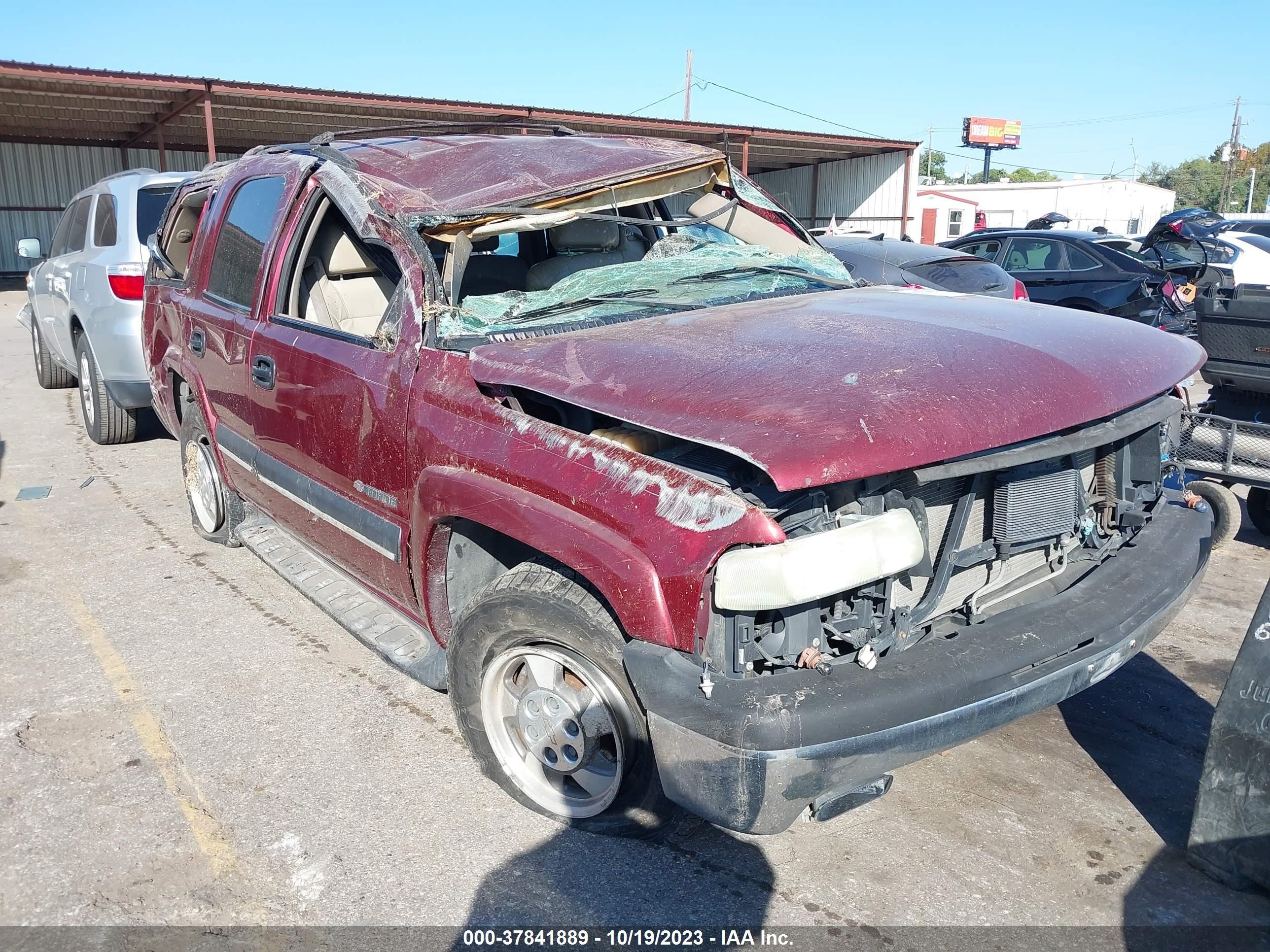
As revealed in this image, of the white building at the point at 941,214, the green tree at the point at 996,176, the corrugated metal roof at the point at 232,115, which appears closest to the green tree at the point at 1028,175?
the green tree at the point at 996,176

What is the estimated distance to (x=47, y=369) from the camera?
10.1m

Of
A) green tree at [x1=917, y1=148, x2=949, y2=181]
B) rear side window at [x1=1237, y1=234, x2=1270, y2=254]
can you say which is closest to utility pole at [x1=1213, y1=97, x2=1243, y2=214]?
green tree at [x1=917, y1=148, x2=949, y2=181]

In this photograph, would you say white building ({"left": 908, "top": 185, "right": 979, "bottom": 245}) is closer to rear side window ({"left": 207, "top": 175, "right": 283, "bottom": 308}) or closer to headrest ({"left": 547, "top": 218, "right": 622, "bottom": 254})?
headrest ({"left": 547, "top": 218, "right": 622, "bottom": 254})

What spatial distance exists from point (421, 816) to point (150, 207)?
581cm

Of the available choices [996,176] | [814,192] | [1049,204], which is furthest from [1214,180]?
[814,192]

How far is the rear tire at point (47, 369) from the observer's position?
32.6 ft

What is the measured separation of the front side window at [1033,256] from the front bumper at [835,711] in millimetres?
10230

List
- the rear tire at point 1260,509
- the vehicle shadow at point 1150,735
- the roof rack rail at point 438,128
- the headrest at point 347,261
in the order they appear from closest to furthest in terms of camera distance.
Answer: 1. the vehicle shadow at point 1150,735
2. the headrest at point 347,261
3. the roof rack rail at point 438,128
4. the rear tire at point 1260,509

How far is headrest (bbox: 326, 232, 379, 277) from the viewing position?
13.7ft

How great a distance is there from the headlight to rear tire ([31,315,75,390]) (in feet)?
31.7

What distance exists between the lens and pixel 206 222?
4727 millimetres

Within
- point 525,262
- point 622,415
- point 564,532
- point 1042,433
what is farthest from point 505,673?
point 525,262

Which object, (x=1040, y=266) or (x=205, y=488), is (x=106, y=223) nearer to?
(x=205, y=488)

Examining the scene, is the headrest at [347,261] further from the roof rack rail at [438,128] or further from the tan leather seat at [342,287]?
the roof rack rail at [438,128]
